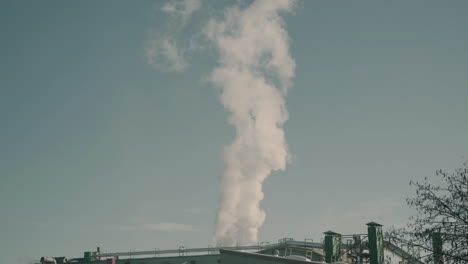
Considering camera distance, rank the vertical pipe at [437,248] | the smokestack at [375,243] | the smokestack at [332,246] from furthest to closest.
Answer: the smokestack at [332,246] → the smokestack at [375,243] → the vertical pipe at [437,248]

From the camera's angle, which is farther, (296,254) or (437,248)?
(296,254)

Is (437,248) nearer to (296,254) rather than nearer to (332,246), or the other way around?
(332,246)

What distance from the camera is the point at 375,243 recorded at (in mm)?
27703

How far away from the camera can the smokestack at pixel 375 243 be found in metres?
27.4

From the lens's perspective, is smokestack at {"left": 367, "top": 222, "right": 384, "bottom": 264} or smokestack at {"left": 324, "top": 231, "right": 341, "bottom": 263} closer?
smokestack at {"left": 367, "top": 222, "right": 384, "bottom": 264}

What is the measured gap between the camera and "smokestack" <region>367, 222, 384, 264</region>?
89.8 feet

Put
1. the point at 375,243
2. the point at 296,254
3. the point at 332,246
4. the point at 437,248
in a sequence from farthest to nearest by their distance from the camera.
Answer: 1. the point at 296,254
2. the point at 332,246
3. the point at 375,243
4. the point at 437,248

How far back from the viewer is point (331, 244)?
31.8 m

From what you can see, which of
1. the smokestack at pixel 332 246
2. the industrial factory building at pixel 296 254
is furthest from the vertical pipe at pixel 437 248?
the smokestack at pixel 332 246

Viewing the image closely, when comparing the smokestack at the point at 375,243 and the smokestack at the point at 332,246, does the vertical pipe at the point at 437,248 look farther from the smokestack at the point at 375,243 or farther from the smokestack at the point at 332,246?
the smokestack at the point at 332,246

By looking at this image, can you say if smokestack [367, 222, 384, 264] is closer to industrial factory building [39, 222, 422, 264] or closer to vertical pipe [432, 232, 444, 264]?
industrial factory building [39, 222, 422, 264]

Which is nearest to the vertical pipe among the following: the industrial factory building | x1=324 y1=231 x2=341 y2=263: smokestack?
the industrial factory building

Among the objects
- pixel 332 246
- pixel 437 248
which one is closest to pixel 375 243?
pixel 332 246

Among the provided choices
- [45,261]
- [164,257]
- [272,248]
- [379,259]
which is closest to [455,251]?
[379,259]
